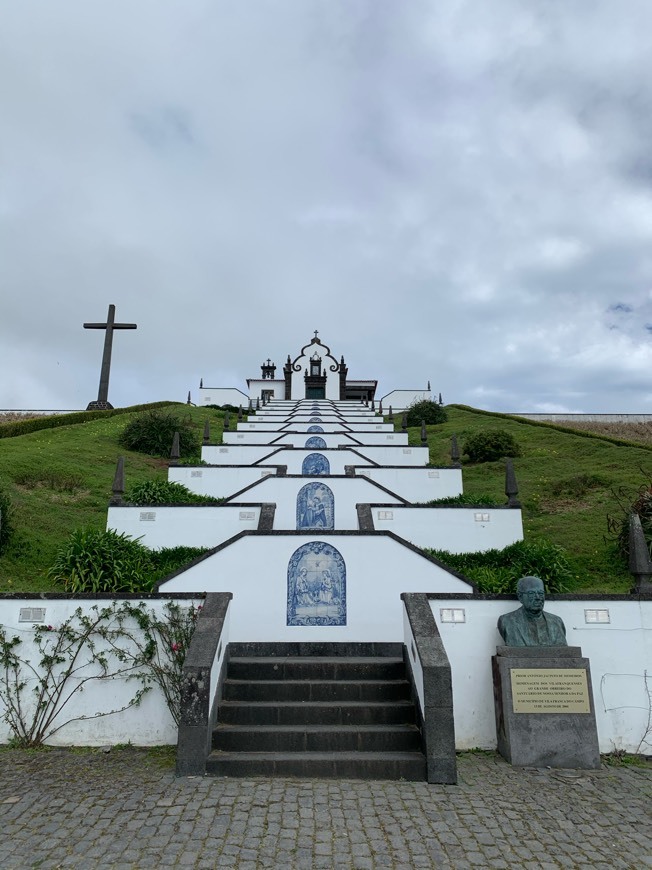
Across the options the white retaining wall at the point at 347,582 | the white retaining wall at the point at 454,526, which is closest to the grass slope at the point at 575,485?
the white retaining wall at the point at 454,526

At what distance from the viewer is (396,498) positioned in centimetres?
1288

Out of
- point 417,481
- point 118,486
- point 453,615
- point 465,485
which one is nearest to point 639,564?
point 453,615

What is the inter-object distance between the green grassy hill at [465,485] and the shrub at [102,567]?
1.89ft

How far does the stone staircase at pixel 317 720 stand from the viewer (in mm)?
5664

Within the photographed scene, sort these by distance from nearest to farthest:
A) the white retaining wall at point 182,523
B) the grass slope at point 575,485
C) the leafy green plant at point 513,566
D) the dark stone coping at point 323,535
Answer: the dark stone coping at point 323,535, the leafy green plant at point 513,566, the grass slope at point 575,485, the white retaining wall at point 182,523

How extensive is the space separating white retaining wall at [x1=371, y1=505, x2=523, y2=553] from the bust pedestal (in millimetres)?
5959

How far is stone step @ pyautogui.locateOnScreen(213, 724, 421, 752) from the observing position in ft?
19.8

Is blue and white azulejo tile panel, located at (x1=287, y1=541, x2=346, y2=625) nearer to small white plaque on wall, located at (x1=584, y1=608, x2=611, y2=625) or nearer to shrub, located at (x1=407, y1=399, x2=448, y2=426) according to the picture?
small white plaque on wall, located at (x1=584, y1=608, x2=611, y2=625)

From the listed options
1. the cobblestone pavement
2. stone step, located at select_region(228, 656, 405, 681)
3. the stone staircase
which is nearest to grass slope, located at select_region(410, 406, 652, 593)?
stone step, located at select_region(228, 656, 405, 681)

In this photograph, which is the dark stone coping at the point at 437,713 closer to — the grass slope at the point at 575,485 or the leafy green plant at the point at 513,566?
the leafy green plant at the point at 513,566

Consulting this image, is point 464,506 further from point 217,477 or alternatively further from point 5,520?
point 5,520

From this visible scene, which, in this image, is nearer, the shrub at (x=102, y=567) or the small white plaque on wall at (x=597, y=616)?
the small white plaque on wall at (x=597, y=616)

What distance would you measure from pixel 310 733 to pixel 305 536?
3.05 meters

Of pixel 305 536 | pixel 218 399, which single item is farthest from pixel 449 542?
pixel 218 399
